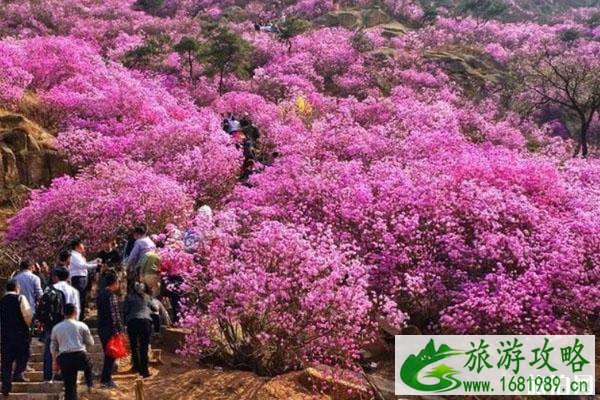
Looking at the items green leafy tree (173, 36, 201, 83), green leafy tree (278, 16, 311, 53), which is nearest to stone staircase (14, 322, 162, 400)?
green leafy tree (173, 36, 201, 83)

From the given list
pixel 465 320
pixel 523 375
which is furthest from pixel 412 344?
pixel 523 375

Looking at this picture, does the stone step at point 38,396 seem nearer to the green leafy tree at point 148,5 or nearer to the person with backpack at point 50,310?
the person with backpack at point 50,310

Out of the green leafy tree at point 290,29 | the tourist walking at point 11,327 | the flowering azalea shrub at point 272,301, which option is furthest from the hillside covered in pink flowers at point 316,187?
the tourist walking at point 11,327

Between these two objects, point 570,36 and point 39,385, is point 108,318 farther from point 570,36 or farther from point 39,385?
point 570,36

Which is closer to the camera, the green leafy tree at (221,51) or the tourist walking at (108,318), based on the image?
the tourist walking at (108,318)

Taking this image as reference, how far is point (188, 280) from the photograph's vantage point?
10.4 metres

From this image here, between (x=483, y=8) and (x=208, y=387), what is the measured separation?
176 ft

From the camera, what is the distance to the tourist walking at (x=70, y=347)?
8.23 m

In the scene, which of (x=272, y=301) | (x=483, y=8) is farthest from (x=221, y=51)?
(x=483, y=8)

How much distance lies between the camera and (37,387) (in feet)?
30.0

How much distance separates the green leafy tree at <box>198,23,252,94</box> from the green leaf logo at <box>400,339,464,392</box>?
24.0 m

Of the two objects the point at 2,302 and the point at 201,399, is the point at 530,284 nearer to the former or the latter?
the point at 201,399

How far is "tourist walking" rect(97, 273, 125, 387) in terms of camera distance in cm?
909

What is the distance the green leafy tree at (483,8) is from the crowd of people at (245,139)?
39.1m
